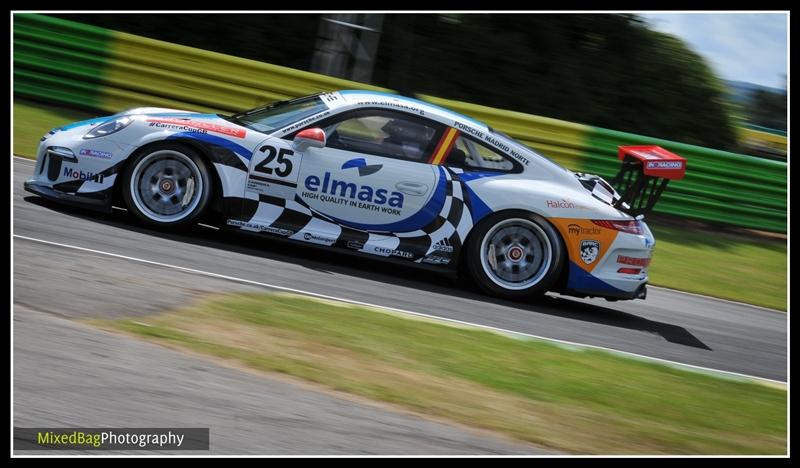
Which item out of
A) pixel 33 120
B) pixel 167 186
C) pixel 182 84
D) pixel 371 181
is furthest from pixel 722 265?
pixel 33 120

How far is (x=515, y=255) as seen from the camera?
757cm

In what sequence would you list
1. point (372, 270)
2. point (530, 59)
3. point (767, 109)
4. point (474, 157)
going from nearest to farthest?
point (474, 157)
point (372, 270)
point (530, 59)
point (767, 109)

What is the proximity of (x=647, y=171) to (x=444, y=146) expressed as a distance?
1657 mm

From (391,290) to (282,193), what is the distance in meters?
1.16

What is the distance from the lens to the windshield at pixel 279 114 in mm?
7445

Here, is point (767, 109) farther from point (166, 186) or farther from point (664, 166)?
point (166, 186)

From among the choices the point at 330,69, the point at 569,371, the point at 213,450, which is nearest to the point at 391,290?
the point at 569,371

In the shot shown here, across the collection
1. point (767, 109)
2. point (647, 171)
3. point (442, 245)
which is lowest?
point (442, 245)

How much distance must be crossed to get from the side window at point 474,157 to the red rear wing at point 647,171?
3.35ft

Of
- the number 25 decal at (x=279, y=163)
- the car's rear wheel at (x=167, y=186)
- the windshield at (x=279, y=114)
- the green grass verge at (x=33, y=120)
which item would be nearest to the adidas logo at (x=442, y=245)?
the number 25 decal at (x=279, y=163)

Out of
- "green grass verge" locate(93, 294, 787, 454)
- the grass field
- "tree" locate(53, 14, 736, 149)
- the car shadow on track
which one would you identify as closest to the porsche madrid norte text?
the car shadow on track

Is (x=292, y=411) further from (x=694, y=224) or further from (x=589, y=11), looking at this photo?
(x=589, y=11)

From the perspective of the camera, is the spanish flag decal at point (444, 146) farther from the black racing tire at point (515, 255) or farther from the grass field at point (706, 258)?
the grass field at point (706, 258)
